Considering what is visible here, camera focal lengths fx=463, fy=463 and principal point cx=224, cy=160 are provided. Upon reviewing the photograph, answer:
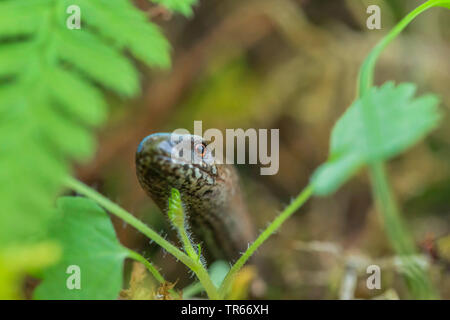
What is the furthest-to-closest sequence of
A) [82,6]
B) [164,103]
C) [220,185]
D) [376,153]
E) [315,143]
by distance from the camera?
[315,143] < [164,103] < [220,185] < [82,6] < [376,153]

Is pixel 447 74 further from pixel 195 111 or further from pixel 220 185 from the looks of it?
pixel 220 185

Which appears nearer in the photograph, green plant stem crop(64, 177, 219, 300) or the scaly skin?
green plant stem crop(64, 177, 219, 300)

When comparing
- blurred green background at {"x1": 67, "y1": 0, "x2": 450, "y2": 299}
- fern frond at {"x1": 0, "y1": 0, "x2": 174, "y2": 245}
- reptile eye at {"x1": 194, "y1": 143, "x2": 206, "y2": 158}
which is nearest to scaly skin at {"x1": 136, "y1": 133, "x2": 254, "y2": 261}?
reptile eye at {"x1": 194, "y1": 143, "x2": 206, "y2": 158}

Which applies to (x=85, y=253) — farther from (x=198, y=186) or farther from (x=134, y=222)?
(x=198, y=186)

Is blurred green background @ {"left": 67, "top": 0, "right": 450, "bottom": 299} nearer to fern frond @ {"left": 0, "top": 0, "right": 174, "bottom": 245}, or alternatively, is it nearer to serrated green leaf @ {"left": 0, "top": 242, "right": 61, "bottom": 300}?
fern frond @ {"left": 0, "top": 0, "right": 174, "bottom": 245}

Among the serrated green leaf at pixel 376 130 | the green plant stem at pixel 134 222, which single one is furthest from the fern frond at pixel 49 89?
the serrated green leaf at pixel 376 130

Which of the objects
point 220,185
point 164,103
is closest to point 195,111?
point 164,103
